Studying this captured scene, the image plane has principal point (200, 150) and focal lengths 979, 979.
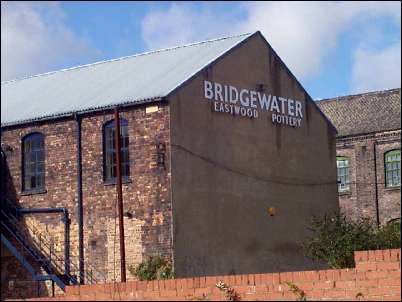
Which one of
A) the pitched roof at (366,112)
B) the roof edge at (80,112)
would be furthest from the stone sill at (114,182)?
the pitched roof at (366,112)

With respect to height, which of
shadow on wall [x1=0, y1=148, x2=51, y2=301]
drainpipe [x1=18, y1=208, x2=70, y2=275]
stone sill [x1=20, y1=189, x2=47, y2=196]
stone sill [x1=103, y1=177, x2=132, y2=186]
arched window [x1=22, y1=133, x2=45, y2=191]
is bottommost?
shadow on wall [x1=0, y1=148, x2=51, y2=301]

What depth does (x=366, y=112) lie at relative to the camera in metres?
52.2

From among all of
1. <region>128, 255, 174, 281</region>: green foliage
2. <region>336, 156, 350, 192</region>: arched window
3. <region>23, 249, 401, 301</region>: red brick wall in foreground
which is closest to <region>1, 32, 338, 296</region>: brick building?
<region>128, 255, 174, 281</region>: green foliage

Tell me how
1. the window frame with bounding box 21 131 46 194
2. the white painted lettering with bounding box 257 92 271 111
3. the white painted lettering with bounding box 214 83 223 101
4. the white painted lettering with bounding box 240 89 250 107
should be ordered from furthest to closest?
1. the white painted lettering with bounding box 257 92 271 111
2. the white painted lettering with bounding box 240 89 250 107
3. the window frame with bounding box 21 131 46 194
4. the white painted lettering with bounding box 214 83 223 101

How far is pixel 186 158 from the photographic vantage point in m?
32.3

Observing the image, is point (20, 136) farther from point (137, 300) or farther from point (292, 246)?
point (137, 300)

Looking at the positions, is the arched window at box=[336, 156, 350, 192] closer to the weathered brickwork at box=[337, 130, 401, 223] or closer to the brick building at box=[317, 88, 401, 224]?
the brick building at box=[317, 88, 401, 224]

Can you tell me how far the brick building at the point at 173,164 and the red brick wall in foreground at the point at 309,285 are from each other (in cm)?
1564

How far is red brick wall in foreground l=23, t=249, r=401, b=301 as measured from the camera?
1359cm

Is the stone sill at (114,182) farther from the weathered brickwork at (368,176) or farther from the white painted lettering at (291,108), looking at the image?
the weathered brickwork at (368,176)

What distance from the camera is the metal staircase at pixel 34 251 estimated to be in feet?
106

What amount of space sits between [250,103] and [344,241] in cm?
917

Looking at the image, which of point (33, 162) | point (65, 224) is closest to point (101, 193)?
point (65, 224)

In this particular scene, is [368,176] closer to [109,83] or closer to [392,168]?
[392,168]
